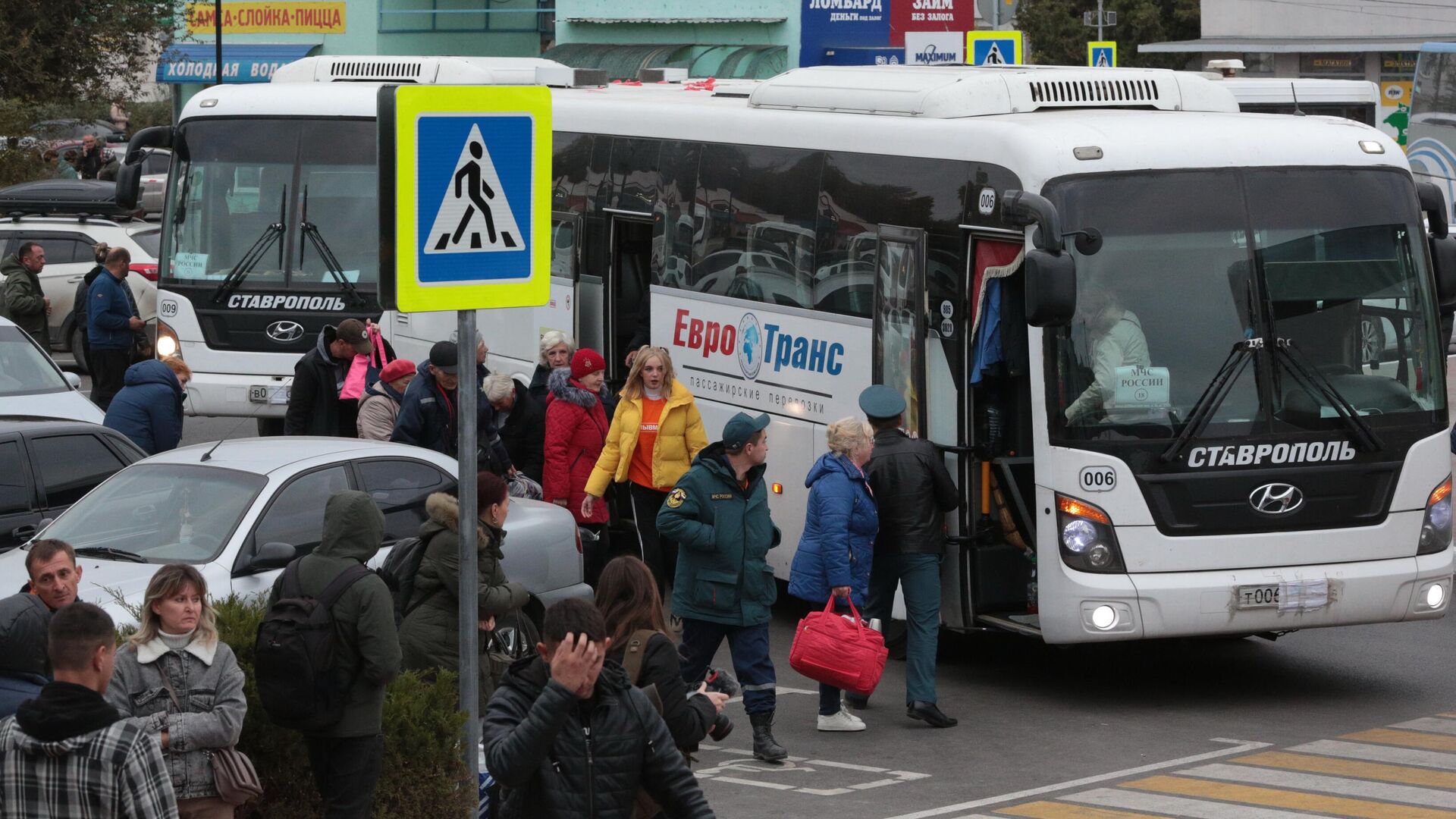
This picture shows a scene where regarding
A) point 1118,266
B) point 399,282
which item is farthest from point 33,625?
point 1118,266

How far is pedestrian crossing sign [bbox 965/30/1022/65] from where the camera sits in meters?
21.8

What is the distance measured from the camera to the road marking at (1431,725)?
32.3ft

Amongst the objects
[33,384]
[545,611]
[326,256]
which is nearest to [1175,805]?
[545,611]

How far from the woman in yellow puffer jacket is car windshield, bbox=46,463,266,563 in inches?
110

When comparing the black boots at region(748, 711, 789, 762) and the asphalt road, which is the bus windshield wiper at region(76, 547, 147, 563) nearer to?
the asphalt road

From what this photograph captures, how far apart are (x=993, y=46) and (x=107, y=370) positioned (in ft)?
32.8

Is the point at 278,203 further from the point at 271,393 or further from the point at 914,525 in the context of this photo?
the point at 914,525

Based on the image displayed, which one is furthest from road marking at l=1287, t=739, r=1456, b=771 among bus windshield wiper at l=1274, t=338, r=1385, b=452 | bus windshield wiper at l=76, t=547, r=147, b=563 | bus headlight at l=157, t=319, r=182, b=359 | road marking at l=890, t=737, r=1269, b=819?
bus headlight at l=157, t=319, r=182, b=359

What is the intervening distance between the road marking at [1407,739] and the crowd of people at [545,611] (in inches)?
81.8

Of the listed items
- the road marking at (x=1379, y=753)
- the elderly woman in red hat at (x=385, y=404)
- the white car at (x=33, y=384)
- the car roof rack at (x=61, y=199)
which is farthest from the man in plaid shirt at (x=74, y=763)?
the car roof rack at (x=61, y=199)

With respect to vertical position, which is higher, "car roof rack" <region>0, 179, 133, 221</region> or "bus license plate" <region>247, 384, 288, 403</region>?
"car roof rack" <region>0, 179, 133, 221</region>

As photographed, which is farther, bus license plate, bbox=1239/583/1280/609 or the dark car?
the dark car

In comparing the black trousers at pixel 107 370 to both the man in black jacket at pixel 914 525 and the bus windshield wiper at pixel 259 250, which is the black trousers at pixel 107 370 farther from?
the man in black jacket at pixel 914 525

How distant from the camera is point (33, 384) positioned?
1513 centimetres
